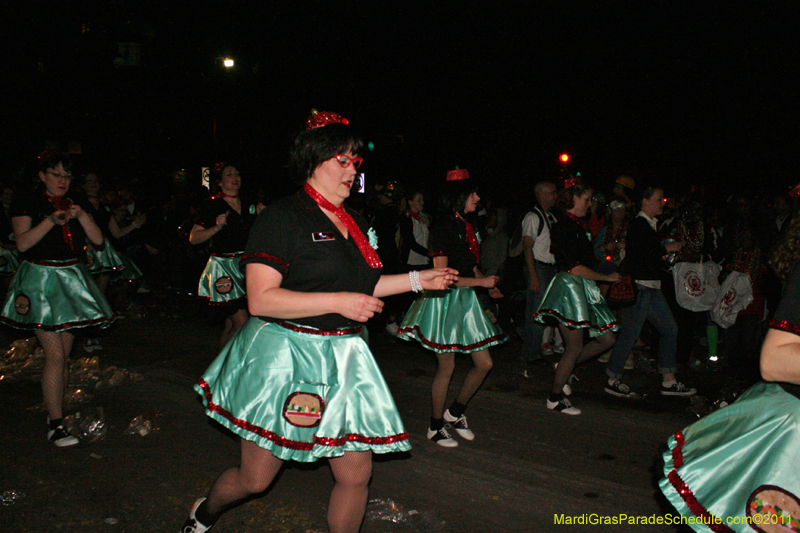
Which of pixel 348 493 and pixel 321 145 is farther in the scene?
pixel 321 145

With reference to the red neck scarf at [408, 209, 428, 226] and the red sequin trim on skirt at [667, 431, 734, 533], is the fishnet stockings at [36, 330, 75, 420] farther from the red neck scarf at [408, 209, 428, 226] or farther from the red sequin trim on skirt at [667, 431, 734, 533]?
the red neck scarf at [408, 209, 428, 226]

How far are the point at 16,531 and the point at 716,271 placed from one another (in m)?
7.68

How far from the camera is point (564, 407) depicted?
5.67 metres

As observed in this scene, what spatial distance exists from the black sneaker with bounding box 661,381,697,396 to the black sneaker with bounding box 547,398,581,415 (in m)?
1.31

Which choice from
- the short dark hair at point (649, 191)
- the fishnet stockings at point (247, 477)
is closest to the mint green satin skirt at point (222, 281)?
the fishnet stockings at point (247, 477)

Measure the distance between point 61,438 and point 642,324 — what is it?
5.43 metres

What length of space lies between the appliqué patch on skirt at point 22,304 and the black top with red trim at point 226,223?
210 cm

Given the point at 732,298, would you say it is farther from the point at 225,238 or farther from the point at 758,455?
the point at 225,238

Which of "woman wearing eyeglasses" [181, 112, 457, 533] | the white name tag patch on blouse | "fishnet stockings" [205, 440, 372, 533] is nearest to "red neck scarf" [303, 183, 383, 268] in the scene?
"woman wearing eyeglasses" [181, 112, 457, 533]

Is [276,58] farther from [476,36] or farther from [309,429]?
[309,429]

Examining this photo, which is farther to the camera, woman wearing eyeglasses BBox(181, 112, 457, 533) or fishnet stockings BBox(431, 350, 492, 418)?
fishnet stockings BBox(431, 350, 492, 418)

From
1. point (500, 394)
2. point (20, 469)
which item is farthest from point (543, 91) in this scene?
point (20, 469)

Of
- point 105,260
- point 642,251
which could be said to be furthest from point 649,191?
point 105,260

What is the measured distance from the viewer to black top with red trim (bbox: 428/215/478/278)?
15.3 ft
